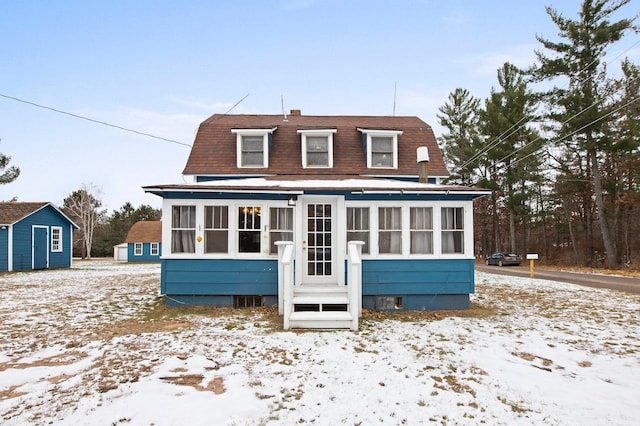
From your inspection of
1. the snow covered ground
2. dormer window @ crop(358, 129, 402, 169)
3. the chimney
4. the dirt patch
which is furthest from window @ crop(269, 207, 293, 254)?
the dirt patch

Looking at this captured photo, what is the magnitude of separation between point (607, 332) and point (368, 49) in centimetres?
1361

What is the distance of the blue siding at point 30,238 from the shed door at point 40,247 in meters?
0.28

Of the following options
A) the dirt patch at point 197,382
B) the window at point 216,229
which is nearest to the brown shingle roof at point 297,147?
the window at point 216,229

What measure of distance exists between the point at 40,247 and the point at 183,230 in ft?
59.4

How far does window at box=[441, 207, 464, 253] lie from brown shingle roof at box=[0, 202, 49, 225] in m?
22.0

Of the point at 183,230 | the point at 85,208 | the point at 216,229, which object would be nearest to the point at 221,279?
the point at 216,229

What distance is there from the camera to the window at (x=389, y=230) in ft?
28.7

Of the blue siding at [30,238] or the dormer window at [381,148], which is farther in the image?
the blue siding at [30,238]

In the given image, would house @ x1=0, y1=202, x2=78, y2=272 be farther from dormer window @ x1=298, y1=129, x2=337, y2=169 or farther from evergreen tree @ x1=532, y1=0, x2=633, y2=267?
evergreen tree @ x1=532, y1=0, x2=633, y2=267

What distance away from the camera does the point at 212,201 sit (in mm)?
8656

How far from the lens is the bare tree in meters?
40.5

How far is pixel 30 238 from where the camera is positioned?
65.6 feet

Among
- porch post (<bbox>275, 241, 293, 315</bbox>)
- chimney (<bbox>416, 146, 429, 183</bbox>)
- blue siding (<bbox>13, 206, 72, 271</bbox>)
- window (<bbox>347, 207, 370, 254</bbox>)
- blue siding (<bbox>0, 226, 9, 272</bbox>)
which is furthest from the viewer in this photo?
blue siding (<bbox>13, 206, 72, 271</bbox>)

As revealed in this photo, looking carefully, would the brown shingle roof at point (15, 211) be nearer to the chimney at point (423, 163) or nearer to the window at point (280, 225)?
the window at point (280, 225)
